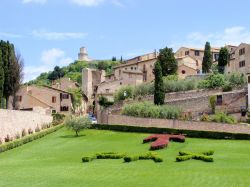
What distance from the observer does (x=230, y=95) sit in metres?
70.8

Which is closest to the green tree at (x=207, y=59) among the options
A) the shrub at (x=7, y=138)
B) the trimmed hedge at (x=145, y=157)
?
the shrub at (x=7, y=138)

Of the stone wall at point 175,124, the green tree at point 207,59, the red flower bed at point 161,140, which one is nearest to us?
the red flower bed at point 161,140

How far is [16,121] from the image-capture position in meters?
60.2

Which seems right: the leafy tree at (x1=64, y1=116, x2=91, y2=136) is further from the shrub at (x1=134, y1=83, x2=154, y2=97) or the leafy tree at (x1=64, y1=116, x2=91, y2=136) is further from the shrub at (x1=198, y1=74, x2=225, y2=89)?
the shrub at (x1=198, y1=74, x2=225, y2=89)

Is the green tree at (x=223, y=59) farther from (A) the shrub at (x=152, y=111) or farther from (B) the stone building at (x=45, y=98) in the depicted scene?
(A) the shrub at (x=152, y=111)

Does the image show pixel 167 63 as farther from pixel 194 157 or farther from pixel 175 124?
pixel 194 157

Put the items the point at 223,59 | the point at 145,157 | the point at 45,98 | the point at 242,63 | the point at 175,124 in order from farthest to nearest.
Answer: the point at 45,98 < the point at 223,59 < the point at 242,63 < the point at 175,124 < the point at 145,157

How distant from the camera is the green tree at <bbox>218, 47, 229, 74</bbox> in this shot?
97.8m

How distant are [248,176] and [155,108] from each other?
119 ft

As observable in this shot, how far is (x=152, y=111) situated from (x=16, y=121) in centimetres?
1692

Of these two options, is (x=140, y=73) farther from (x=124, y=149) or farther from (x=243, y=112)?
(x=124, y=149)

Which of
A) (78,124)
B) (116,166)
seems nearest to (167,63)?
(78,124)

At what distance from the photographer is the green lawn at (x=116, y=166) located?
3008 centimetres

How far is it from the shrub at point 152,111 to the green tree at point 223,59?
33.0 m
